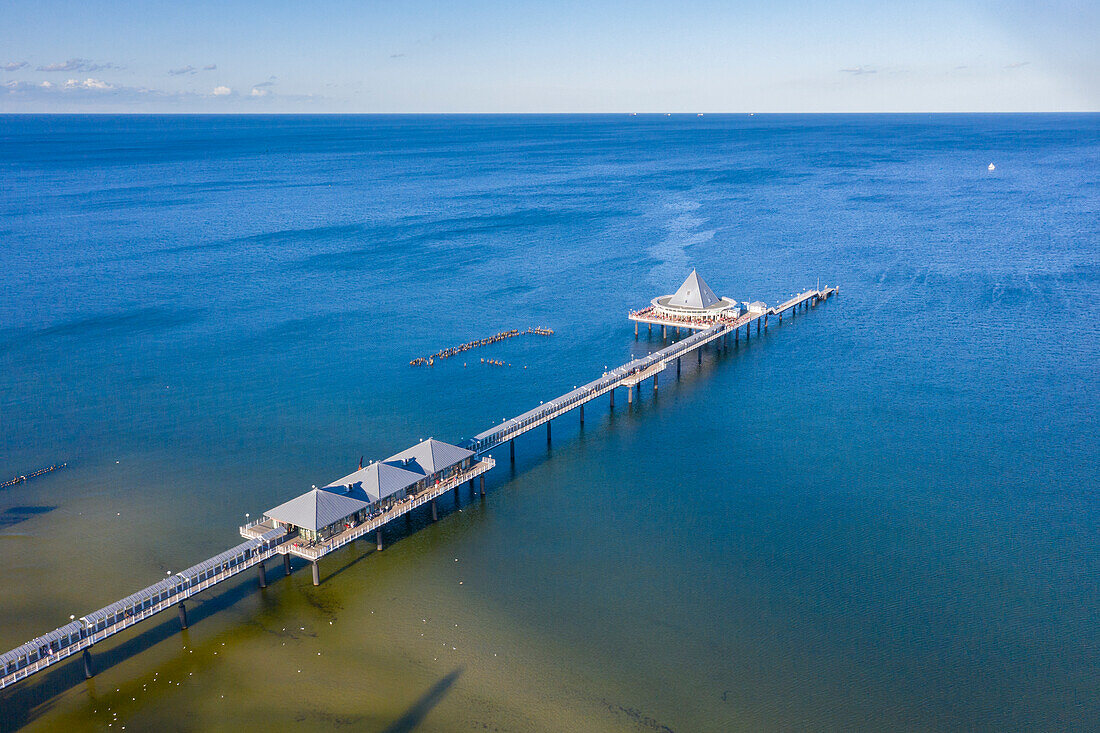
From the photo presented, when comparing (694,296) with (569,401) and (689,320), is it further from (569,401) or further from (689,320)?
(569,401)

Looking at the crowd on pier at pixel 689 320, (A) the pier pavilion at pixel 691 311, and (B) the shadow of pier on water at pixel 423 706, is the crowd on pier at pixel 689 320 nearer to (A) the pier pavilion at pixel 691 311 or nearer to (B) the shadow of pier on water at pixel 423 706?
(A) the pier pavilion at pixel 691 311

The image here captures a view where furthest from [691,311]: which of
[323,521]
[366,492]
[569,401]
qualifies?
[323,521]

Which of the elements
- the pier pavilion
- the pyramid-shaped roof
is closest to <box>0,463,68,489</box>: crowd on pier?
the pier pavilion

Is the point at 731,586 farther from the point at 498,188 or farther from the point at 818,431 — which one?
the point at 498,188

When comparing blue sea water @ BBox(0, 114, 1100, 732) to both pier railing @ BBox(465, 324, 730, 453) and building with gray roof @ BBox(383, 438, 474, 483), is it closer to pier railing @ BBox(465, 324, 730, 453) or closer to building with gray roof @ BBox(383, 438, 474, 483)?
pier railing @ BBox(465, 324, 730, 453)

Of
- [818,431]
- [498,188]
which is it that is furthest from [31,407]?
[498,188]

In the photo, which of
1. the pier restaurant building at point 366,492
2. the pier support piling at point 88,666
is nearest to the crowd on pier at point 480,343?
the pier restaurant building at point 366,492
